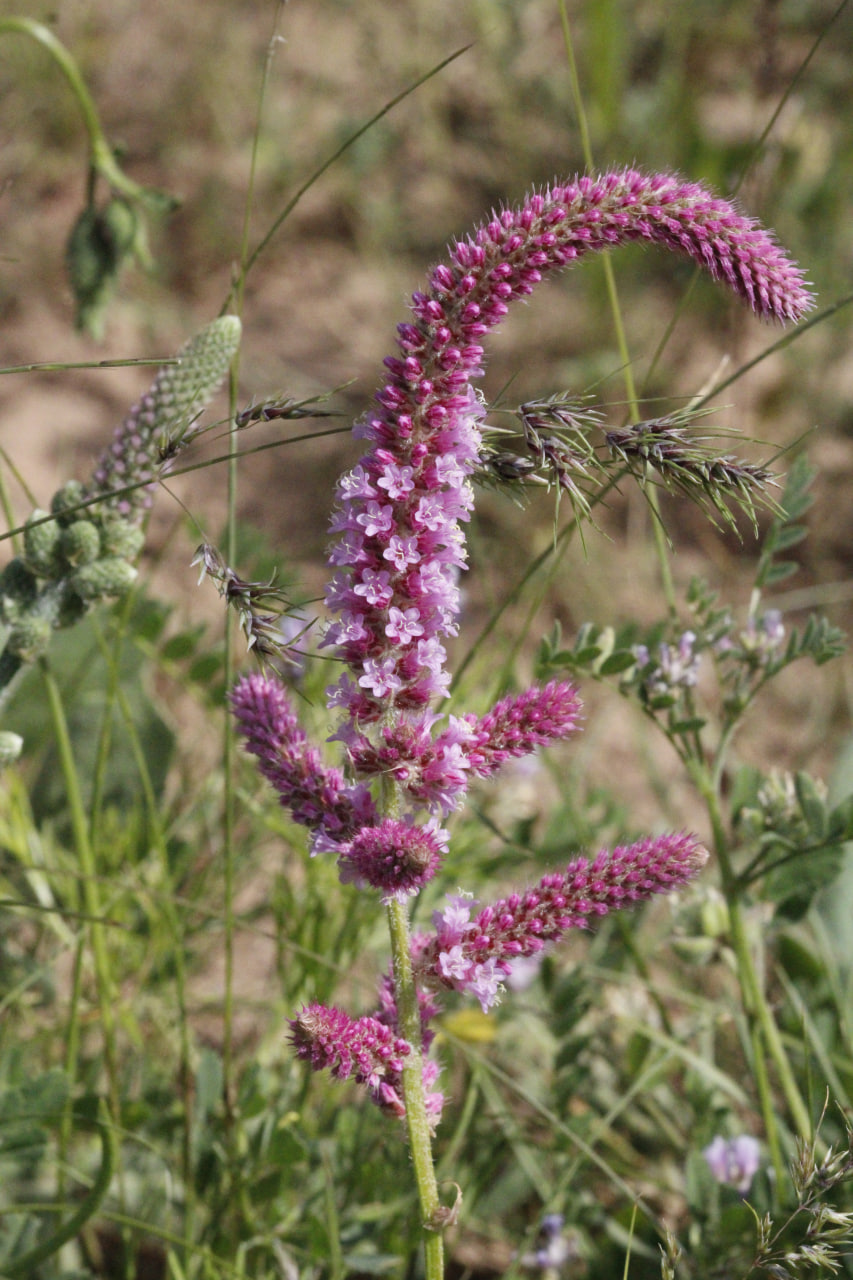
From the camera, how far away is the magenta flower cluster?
1.06m

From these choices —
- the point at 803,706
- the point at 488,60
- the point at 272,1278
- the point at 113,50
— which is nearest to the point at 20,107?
the point at 113,50

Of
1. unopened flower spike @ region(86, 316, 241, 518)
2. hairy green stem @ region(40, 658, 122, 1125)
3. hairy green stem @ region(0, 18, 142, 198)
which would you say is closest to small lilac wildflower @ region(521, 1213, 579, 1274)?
hairy green stem @ region(40, 658, 122, 1125)

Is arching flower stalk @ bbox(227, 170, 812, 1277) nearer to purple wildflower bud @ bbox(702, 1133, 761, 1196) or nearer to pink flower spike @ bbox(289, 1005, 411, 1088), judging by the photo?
pink flower spike @ bbox(289, 1005, 411, 1088)

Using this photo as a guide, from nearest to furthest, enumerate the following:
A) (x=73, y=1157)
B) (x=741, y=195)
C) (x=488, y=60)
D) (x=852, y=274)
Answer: (x=73, y=1157)
(x=741, y=195)
(x=852, y=274)
(x=488, y=60)

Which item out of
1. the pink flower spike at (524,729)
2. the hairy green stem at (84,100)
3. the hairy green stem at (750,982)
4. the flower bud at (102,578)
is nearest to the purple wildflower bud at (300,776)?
the pink flower spike at (524,729)

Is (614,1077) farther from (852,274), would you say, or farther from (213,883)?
(852,274)

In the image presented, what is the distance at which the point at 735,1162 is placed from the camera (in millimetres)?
1796

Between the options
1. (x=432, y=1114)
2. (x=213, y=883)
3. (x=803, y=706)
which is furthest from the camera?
(x=803, y=706)

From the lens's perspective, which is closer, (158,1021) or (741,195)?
(158,1021)

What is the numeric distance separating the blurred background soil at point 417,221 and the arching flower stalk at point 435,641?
74.6 inches

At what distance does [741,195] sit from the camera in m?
2.73

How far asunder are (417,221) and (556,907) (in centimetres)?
338

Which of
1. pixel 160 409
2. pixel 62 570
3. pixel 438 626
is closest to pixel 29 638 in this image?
pixel 62 570

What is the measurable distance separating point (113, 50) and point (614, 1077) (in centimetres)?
383
